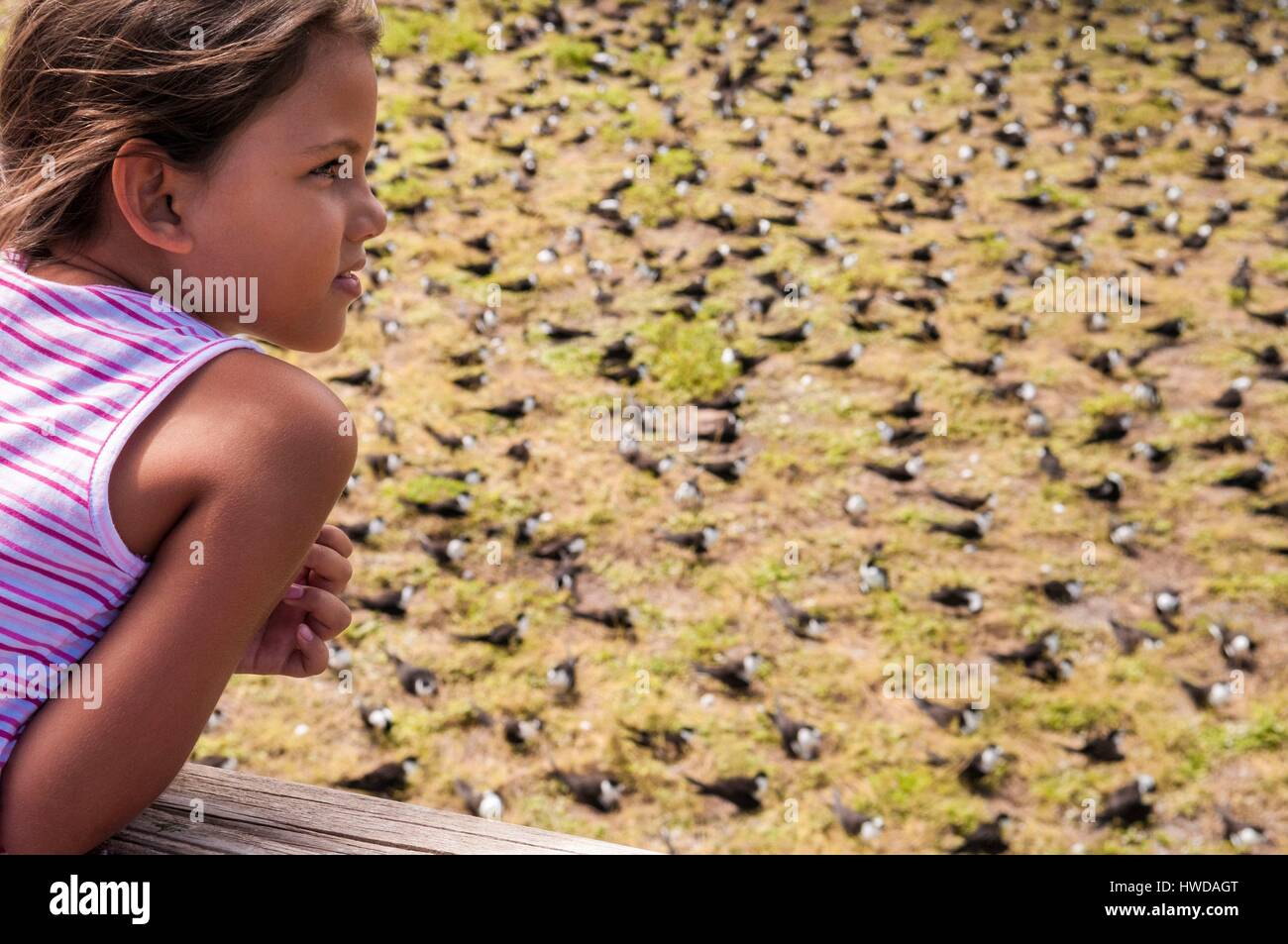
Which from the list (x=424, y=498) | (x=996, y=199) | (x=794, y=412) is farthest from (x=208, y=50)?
(x=996, y=199)

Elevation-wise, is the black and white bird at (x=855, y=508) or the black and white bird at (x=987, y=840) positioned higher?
the black and white bird at (x=855, y=508)

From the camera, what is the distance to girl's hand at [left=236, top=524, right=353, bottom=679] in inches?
64.4

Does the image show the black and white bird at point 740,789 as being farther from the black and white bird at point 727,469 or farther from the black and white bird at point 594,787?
the black and white bird at point 727,469

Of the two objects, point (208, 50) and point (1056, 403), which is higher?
point (208, 50)

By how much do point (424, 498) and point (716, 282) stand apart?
2.95 m

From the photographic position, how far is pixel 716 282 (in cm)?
766

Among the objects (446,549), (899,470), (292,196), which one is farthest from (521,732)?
(292,196)

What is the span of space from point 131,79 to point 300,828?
1063 mm

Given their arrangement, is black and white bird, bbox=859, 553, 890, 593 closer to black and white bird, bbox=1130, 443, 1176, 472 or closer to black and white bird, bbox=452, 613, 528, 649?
black and white bird, bbox=452, 613, 528, 649

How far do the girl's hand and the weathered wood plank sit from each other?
0.67 ft

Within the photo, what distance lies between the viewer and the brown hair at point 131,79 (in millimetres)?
1335

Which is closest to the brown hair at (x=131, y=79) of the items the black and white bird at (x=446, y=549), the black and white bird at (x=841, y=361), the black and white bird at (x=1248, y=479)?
the black and white bird at (x=446, y=549)

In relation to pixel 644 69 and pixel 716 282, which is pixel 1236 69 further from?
pixel 716 282

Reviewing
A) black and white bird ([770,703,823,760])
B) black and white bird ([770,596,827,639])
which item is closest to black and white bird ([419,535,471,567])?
black and white bird ([770,596,827,639])
